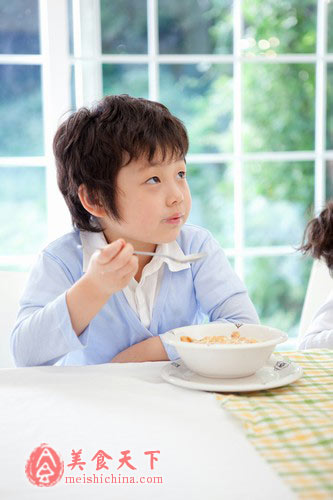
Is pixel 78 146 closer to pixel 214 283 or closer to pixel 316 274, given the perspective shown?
pixel 214 283

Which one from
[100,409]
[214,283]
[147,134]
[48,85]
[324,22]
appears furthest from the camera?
[324,22]

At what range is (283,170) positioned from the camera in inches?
119

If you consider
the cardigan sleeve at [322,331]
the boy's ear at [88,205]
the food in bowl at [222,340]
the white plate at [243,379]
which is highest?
the boy's ear at [88,205]

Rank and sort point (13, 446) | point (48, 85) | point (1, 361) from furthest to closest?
point (48, 85), point (1, 361), point (13, 446)

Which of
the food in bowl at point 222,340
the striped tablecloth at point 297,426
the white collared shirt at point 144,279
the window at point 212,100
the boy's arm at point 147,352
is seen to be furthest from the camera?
the window at point 212,100

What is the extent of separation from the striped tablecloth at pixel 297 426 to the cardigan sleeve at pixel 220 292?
34 centimetres

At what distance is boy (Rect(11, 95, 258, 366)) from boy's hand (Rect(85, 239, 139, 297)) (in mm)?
144

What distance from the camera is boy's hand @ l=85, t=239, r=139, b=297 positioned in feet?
3.27

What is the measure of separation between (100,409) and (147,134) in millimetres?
620

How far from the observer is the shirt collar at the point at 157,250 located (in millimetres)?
1379

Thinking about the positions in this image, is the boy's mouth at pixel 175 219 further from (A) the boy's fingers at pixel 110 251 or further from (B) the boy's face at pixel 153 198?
(A) the boy's fingers at pixel 110 251

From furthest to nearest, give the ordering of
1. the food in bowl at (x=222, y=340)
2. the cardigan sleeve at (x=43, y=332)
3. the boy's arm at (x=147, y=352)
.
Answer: the boy's arm at (x=147, y=352) → the cardigan sleeve at (x=43, y=332) → the food in bowl at (x=222, y=340)

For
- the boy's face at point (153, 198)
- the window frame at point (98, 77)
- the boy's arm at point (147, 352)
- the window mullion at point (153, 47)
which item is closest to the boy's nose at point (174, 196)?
the boy's face at point (153, 198)

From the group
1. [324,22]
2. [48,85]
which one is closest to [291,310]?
[324,22]
